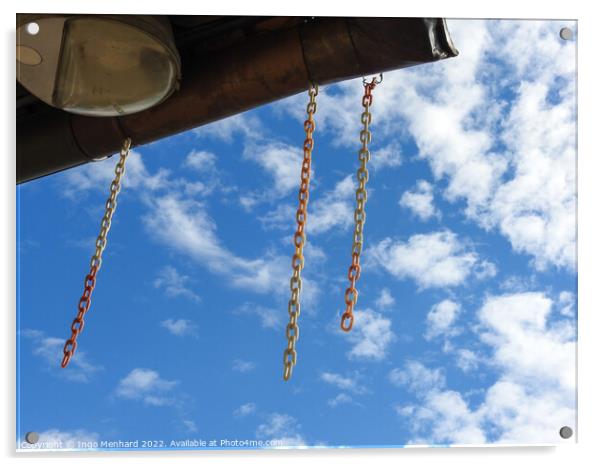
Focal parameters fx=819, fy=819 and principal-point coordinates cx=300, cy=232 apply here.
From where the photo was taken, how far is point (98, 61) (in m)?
3.09

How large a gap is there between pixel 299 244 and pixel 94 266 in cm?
85

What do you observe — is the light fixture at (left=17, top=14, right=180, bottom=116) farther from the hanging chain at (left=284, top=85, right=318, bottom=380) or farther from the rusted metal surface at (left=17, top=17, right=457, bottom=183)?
the hanging chain at (left=284, top=85, right=318, bottom=380)

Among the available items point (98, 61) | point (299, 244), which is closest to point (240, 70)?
point (98, 61)

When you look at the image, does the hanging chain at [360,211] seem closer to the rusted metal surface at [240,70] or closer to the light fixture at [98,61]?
the rusted metal surface at [240,70]

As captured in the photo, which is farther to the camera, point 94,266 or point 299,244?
point 94,266

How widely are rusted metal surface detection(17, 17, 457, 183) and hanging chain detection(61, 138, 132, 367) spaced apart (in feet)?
0.78

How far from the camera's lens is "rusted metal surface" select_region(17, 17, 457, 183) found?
2957 millimetres

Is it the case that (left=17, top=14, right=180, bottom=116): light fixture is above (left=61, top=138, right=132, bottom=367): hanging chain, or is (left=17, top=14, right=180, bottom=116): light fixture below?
above

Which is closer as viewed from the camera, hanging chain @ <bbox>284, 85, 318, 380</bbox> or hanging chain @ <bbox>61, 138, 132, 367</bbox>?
hanging chain @ <bbox>284, 85, 318, 380</bbox>

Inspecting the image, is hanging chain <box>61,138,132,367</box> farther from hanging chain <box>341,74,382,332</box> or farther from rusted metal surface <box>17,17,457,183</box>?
hanging chain <box>341,74,382,332</box>

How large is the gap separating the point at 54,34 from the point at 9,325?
104 centimetres

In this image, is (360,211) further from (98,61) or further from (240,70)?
(98,61)

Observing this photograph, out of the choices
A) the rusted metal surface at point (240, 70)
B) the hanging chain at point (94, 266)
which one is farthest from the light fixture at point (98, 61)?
the hanging chain at point (94, 266)

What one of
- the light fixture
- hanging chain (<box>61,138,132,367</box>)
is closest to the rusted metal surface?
the light fixture
